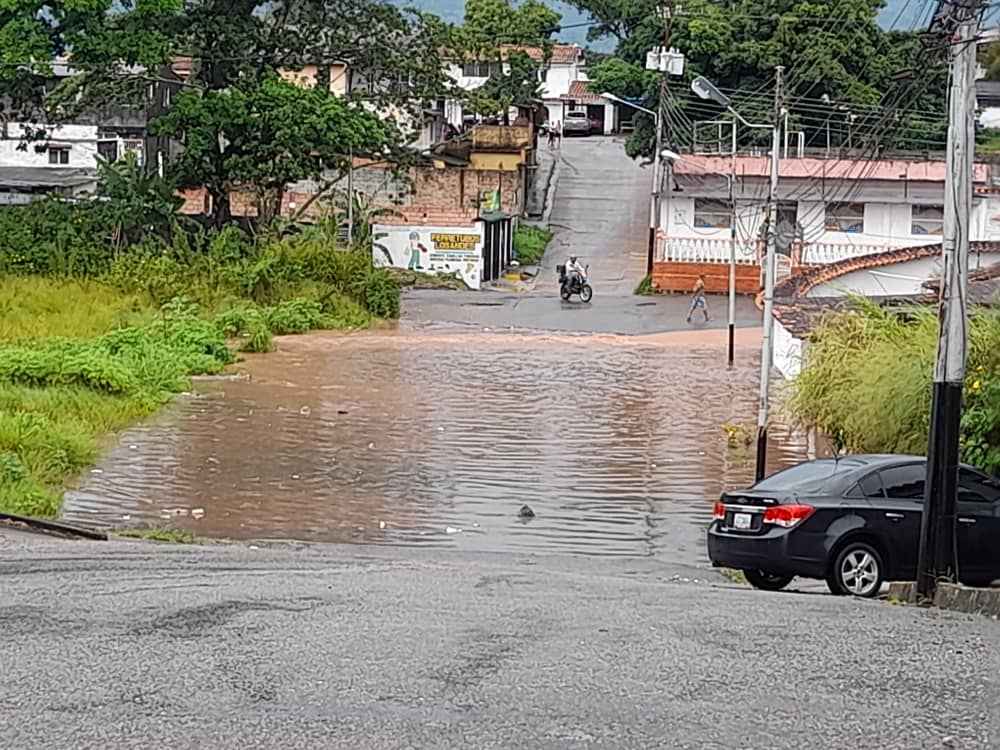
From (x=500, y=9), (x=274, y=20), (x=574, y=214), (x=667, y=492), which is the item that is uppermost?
(x=500, y=9)

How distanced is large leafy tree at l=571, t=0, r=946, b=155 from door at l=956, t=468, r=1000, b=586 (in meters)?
46.6

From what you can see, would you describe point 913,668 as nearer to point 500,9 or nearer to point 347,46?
point 347,46

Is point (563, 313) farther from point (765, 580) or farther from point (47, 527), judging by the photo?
point (765, 580)

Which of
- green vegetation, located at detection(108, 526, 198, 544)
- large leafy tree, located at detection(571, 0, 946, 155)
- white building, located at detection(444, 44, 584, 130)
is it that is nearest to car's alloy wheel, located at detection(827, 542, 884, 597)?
green vegetation, located at detection(108, 526, 198, 544)

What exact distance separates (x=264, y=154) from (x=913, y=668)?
43508 millimetres

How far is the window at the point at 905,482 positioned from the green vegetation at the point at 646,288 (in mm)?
42920

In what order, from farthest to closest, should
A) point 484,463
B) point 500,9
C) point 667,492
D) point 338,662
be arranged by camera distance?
point 500,9
point 484,463
point 667,492
point 338,662

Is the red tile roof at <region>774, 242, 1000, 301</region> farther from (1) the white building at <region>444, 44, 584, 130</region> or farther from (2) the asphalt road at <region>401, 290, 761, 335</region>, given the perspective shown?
(1) the white building at <region>444, 44, 584, 130</region>

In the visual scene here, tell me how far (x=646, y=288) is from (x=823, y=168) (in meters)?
8.22

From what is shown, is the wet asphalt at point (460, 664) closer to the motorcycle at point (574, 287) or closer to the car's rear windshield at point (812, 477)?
the car's rear windshield at point (812, 477)

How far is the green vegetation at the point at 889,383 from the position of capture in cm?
1922

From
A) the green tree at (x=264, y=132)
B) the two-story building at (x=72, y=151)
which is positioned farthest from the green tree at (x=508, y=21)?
the green tree at (x=264, y=132)

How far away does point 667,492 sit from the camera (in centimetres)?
2428

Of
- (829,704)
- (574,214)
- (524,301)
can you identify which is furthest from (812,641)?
(574,214)
